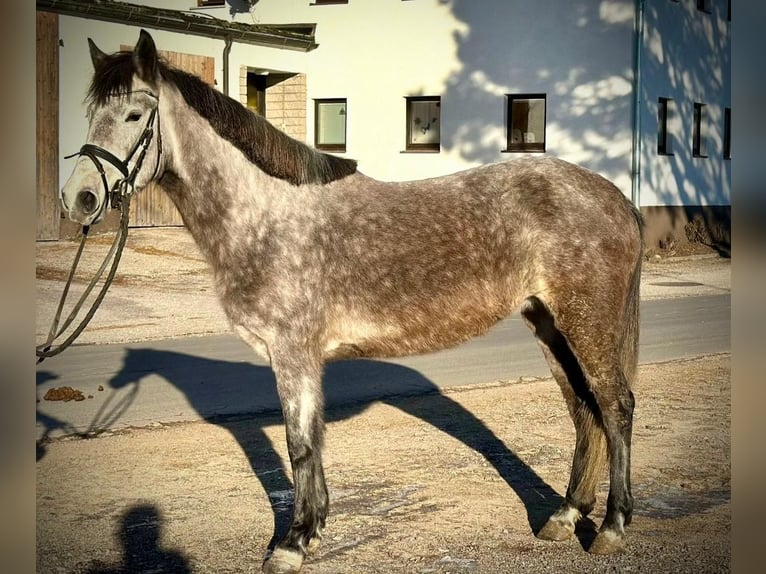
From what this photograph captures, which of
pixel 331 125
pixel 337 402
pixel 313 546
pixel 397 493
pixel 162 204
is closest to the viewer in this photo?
pixel 313 546

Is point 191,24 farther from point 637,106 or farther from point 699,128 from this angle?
point 699,128

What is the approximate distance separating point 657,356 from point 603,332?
6226mm

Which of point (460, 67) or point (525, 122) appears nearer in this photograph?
point (525, 122)

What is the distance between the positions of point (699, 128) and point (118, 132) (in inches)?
701

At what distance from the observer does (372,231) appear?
485cm

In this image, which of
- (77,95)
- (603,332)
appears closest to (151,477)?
(603,332)

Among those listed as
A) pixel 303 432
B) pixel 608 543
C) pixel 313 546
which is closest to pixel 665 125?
pixel 608 543

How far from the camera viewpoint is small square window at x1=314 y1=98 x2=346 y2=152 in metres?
20.0

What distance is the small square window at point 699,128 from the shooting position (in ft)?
66.1

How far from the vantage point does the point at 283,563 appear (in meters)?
4.30

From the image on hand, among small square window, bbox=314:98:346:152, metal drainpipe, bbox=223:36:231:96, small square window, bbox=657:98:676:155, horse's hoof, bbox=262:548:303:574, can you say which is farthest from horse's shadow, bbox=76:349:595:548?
small square window, bbox=657:98:676:155

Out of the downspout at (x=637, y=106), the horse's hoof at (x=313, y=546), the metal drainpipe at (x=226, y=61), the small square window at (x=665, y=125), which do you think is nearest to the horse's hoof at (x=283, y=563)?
the horse's hoof at (x=313, y=546)

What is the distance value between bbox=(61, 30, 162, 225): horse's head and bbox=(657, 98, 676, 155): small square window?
16.9 metres

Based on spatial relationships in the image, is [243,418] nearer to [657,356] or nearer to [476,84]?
[657,356]
